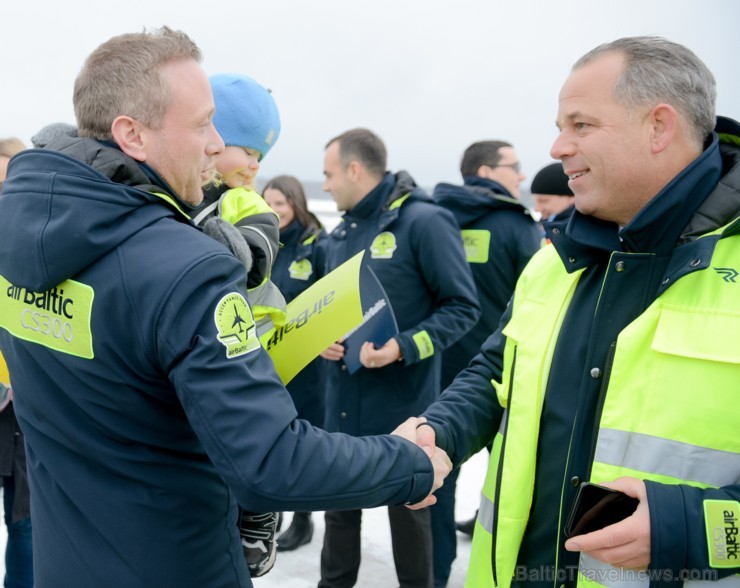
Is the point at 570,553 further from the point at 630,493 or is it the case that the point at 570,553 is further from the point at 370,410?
the point at 370,410

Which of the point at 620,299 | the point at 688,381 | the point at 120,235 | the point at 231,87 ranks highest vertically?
the point at 231,87

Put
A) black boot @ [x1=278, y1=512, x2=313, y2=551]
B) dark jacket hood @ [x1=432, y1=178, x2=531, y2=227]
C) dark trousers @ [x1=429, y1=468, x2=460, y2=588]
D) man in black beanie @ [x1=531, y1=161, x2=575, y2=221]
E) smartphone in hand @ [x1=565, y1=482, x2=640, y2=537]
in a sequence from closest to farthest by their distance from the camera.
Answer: smartphone in hand @ [x1=565, y1=482, x2=640, y2=537] < dark trousers @ [x1=429, y1=468, x2=460, y2=588] < black boot @ [x1=278, y1=512, x2=313, y2=551] < dark jacket hood @ [x1=432, y1=178, x2=531, y2=227] < man in black beanie @ [x1=531, y1=161, x2=575, y2=221]

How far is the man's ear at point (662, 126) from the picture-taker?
1.62 metres

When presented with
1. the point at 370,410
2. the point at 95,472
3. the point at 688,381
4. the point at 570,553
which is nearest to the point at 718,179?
the point at 688,381

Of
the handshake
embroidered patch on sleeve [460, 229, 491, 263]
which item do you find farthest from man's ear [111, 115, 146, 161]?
embroidered patch on sleeve [460, 229, 491, 263]

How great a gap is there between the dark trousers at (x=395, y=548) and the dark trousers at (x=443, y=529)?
33cm

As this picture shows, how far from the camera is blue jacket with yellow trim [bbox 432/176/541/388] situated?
4414 mm

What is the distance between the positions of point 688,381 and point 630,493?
27 cm

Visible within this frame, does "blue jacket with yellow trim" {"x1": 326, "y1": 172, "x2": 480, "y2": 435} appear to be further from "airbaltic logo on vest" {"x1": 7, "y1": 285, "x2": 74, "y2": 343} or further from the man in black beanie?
"airbaltic logo on vest" {"x1": 7, "y1": 285, "x2": 74, "y2": 343}

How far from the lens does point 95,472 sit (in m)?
1.50

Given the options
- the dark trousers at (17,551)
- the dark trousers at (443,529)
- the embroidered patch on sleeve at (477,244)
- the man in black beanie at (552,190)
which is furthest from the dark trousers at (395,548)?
the man in black beanie at (552,190)

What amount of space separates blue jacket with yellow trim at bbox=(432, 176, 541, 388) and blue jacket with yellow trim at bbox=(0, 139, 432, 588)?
9.27 ft

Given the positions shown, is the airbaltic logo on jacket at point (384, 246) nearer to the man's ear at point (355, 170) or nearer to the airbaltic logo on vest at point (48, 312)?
the man's ear at point (355, 170)

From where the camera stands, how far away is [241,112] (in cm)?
225
